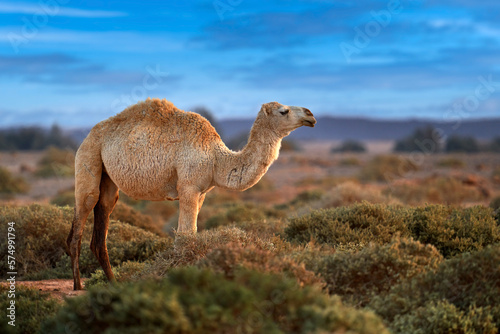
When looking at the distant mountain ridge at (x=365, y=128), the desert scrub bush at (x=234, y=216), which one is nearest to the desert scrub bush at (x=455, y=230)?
the desert scrub bush at (x=234, y=216)

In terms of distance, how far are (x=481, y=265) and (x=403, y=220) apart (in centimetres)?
417

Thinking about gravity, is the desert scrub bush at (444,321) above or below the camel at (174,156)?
below

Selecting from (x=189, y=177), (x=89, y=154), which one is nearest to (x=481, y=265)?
(x=189, y=177)

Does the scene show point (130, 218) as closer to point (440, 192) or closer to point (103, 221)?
point (103, 221)

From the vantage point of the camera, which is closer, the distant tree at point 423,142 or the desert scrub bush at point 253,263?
the desert scrub bush at point 253,263

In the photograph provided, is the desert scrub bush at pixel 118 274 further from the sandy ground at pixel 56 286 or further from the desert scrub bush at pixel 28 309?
the desert scrub bush at pixel 28 309

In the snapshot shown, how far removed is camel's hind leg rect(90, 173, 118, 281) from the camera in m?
8.70

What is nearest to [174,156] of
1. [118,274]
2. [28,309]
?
[118,274]

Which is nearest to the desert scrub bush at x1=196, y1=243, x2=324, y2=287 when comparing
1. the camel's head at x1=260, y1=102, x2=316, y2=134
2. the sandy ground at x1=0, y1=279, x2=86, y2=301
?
the camel's head at x1=260, y1=102, x2=316, y2=134

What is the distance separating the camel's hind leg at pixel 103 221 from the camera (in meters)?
8.70

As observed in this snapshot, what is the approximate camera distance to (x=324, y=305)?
457cm

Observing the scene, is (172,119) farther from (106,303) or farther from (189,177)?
(106,303)

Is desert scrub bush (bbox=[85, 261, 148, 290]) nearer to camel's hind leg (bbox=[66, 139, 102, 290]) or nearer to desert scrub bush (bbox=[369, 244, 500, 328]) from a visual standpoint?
camel's hind leg (bbox=[66, 139, 102, 290])

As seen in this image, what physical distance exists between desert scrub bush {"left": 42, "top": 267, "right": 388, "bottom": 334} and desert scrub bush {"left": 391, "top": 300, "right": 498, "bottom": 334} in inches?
44.3
